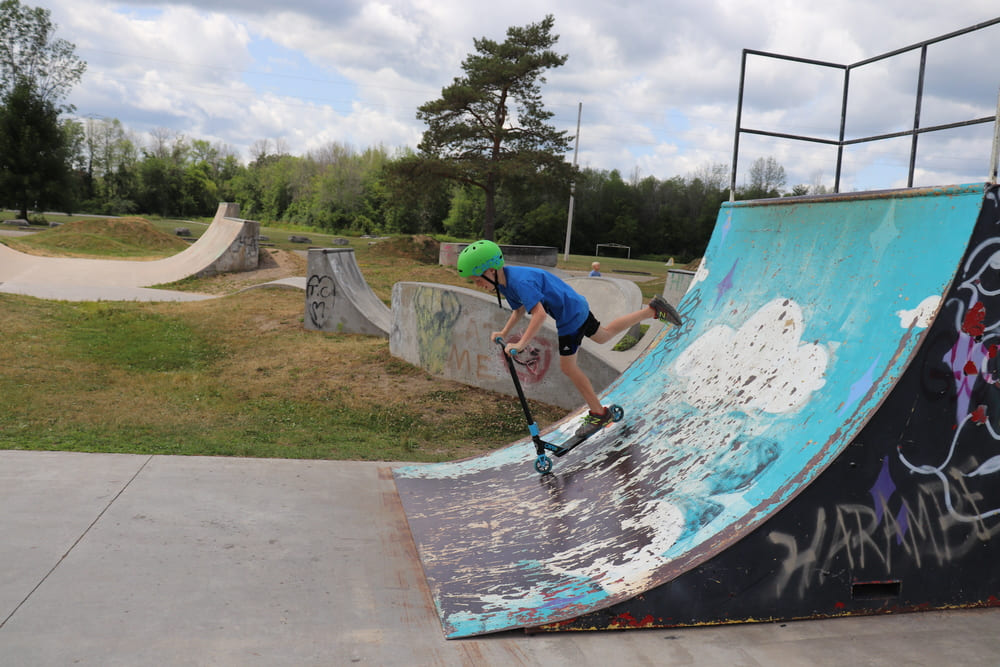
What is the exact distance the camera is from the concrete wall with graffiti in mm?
8523

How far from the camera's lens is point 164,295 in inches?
711

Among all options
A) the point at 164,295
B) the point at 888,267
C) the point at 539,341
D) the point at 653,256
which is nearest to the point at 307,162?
the point at 653,256

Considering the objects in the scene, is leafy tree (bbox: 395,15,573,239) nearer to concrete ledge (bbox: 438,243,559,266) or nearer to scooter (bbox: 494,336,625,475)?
concrete ledge (bbox: 438,243,559,266)

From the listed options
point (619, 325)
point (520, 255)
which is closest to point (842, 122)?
point (619, 325)

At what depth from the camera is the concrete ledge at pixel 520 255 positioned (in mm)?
32344

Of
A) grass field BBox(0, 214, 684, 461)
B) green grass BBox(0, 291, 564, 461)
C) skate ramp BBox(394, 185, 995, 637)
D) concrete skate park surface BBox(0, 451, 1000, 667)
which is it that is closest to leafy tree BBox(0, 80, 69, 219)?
grass field BBox(0, 214, 684, 461)

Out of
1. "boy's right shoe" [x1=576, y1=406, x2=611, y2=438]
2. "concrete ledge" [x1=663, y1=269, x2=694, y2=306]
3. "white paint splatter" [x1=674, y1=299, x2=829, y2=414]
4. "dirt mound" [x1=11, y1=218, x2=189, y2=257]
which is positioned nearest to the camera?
"white paint splatter" [x1=674, y1=299, x2=829, y2=414]

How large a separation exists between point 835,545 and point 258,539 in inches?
120

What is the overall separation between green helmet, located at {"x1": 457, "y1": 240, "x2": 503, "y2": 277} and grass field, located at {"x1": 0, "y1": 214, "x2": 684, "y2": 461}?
8.54ft

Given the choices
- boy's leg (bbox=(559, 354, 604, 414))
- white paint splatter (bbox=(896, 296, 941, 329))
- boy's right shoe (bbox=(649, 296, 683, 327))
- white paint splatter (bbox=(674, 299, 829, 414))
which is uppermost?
white paint splatter (bbox=(896, 296, 941, 329))

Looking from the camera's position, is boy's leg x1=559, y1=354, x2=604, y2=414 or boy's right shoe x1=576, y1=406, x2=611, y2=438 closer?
boy's leg x1=559, y1=354, x2=604, y2=414

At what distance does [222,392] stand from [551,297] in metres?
5.36

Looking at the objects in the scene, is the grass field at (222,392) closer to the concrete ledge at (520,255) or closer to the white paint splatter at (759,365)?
the white paint splatter at (759,365)

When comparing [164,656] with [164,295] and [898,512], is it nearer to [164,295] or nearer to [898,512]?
[898,512]
